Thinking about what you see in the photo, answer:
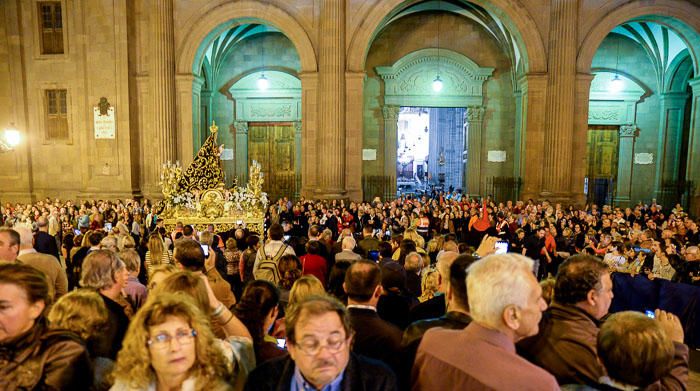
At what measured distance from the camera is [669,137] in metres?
21.1

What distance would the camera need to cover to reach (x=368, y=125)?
21.5m

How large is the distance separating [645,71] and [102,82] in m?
23.4

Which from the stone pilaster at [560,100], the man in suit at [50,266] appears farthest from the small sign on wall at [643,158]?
the man in suit at [50,266]

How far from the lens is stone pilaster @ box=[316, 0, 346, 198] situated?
1675 cm

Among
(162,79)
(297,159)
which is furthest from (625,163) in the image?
(162,79)

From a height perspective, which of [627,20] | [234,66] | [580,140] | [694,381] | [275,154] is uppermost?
Answer: [627,20]

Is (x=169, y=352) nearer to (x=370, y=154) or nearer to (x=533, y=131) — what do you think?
(x=533, y=131)

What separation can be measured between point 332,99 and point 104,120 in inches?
343

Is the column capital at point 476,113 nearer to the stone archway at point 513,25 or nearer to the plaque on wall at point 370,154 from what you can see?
the stone archway at point 513,25

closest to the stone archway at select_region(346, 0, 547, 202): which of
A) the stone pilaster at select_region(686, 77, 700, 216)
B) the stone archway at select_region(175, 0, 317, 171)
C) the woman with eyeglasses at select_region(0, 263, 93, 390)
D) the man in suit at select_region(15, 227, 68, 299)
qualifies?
the stone archway at select_region(175, 0, 317, 171)

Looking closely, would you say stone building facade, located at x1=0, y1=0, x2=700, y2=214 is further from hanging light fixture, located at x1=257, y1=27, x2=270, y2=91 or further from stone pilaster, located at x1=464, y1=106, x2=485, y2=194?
hanging light fixture, located at x1=257, y1=27, x2=270, y2=91

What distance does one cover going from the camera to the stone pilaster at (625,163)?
2153 centimetres

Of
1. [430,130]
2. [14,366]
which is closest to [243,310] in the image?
[14,366]

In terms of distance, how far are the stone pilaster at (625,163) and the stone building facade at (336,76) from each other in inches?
42.9
